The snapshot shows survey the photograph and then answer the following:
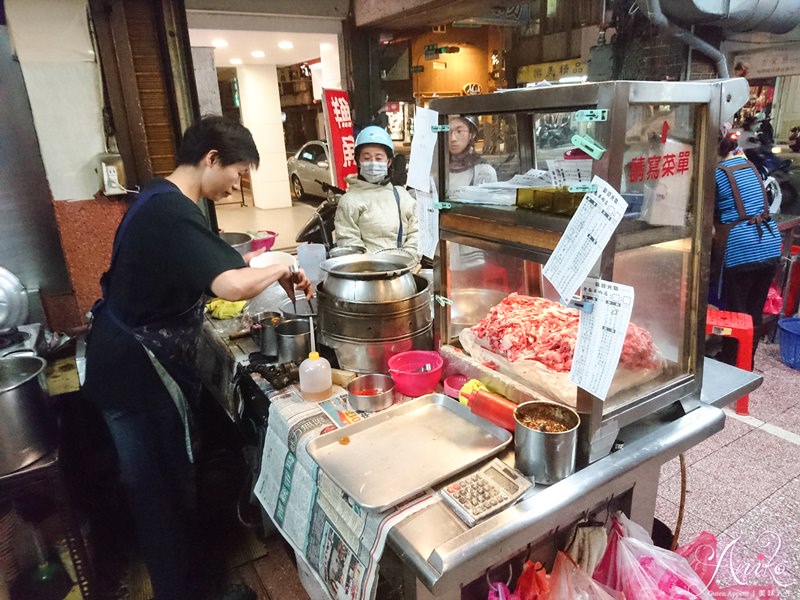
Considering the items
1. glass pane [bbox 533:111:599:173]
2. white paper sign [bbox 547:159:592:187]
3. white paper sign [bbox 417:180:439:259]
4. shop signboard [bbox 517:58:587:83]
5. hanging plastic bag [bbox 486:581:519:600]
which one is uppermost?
shop signboard [bbox 517:58:587:83]

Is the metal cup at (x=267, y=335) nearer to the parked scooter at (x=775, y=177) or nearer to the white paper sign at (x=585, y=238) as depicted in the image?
the white paper sign at (x=585, y=238)

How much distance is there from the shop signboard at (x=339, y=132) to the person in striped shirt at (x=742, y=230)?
372 cm

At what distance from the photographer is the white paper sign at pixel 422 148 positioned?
206cm

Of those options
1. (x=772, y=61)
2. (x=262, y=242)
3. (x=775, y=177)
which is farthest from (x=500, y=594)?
(x=772, y=61)

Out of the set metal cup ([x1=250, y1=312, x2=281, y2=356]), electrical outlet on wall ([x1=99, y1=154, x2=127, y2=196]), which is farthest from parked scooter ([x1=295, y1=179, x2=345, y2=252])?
metal cup ([x1=250, y1=312, x2=281, y2=356])

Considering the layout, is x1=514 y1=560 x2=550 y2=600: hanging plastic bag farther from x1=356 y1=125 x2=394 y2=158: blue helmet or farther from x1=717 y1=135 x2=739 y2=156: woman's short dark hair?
x1=717 y1=135 x2=739 y2=156: woman's short dark hair

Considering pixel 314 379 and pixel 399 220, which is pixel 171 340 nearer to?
pixel 314 379

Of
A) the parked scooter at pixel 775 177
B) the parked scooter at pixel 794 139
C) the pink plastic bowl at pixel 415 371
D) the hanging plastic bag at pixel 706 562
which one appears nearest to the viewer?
the hanging plastic bag at pixel 706 562

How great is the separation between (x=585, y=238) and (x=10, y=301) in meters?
3.30

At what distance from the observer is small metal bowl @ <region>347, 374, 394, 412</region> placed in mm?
2090

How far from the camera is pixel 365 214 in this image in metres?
4.57

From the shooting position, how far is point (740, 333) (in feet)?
14.0

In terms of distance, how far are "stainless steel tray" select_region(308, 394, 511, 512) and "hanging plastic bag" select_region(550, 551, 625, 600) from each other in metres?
0.47

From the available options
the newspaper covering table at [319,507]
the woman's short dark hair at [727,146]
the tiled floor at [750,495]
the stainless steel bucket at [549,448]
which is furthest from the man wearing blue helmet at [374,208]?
the stainless steel bucket at [549,448]
